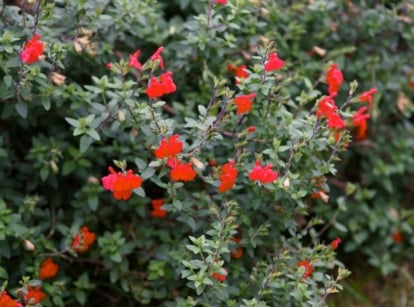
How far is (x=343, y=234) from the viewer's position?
3.60m

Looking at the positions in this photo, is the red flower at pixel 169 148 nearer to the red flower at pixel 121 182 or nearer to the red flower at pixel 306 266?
the red flower at pixel 121 182

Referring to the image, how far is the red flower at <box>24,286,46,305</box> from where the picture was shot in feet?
7.98

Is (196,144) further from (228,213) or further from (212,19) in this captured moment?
(212,19)

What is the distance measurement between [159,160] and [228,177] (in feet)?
0.82

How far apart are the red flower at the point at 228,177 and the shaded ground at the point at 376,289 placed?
1.23 meters

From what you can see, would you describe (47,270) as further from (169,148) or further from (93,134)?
(169,148)

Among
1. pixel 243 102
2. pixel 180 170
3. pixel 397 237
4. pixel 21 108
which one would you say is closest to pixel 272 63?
pixel 243 102

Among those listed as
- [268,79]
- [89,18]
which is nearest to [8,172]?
[89,18]

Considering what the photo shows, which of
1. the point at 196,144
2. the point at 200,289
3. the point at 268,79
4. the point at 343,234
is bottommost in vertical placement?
the point at 343,234

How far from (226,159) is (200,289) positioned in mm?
611

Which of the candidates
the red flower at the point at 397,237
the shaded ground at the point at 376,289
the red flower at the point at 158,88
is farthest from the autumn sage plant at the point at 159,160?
the red flower at the point at 397,237

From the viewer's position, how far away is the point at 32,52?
2348 mm

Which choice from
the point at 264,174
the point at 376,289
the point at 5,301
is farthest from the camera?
the point at 376,289

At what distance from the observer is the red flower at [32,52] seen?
2.35m
